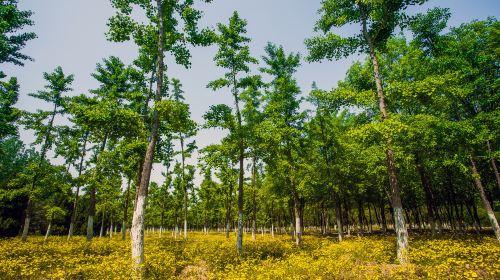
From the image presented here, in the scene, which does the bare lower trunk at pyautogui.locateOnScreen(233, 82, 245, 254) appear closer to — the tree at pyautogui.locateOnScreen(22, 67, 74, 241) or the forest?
the forest

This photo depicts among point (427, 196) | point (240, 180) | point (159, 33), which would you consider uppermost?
point (159, 33)

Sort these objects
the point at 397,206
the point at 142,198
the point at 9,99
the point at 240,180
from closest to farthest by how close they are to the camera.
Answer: the point at 142,198, the point at 397,206, the point at 240,180, the point at 9,99

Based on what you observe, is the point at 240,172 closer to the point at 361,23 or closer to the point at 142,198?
the point at 142,198

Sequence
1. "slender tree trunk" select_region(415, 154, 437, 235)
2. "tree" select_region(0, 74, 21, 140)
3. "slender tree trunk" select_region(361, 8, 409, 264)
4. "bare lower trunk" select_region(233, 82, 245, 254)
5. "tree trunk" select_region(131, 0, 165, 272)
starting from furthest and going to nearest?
"tree" select_region(0, 74, 21, 140) → "slender tree trunk" select_region(415, 154, 437, 235) → "bare lower trunk" select_region(233, 82, 245, 254) → "slender tree trunk" select_region(361, 8, 409, 264) → "tree trunk" select_region(131, 0, 165, 272)

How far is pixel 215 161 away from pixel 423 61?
1781 centimetres

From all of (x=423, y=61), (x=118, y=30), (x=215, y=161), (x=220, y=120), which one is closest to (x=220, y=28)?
(x=220, y=120)

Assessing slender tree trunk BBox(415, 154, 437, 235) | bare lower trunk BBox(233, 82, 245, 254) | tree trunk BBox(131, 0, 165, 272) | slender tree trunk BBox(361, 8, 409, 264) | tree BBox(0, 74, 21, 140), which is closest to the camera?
tree trunk BBox(131, 0, 165, 272)

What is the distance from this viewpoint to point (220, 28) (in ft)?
59.6

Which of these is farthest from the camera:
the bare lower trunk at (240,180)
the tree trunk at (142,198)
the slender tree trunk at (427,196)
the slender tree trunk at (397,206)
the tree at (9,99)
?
the tree at (9,99)

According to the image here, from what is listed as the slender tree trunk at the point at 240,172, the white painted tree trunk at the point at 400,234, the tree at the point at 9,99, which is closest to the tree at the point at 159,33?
the slender tree trunk at the point at 240,172

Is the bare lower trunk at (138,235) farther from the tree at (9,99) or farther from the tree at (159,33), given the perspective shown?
the tree at (9,99)

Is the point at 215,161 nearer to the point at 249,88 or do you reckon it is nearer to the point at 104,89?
the point at 249,88

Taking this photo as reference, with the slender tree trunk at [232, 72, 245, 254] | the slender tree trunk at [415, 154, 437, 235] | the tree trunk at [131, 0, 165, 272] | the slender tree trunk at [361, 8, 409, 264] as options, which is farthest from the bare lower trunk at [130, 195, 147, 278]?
the slender tree trunk at [415, 154, 437, 235]

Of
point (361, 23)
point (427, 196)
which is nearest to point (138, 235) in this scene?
point (361, 23)
